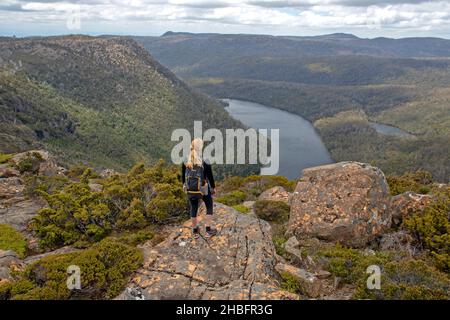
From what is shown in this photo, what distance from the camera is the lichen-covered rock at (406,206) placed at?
48.6 feet

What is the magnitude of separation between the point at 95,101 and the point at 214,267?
14157 centimetres

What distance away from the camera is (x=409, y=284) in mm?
9258

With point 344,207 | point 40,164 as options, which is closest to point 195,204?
point 344,207

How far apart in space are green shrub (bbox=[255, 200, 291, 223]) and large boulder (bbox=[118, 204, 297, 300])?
6.15 m

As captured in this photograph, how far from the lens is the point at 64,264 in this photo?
9.00 m

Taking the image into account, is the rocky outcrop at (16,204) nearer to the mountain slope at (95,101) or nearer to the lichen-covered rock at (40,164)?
the lichen-covered rock at (40,164)

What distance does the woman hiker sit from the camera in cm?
1017

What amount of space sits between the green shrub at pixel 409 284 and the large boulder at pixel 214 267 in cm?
238

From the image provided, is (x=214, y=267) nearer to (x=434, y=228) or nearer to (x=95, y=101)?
(x=434, y=228)

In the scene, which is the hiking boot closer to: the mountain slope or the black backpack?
the black backpack

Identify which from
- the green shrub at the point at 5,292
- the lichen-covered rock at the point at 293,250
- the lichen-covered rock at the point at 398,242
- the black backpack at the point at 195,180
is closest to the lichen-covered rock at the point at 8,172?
the green shrub at the point at 5,292

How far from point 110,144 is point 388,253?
106m

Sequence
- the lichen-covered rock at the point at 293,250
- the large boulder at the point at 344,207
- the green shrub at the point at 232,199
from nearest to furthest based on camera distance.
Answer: the lichen-covered rock at the point at 293,250
the large boulder at the point at 344,207
the green shrub at the point at 232,199
